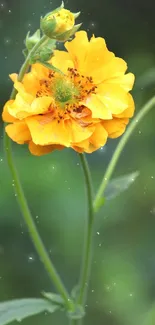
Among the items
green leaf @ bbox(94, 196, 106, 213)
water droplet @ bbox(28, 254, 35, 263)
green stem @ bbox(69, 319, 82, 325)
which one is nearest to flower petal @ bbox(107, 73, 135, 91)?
green leaf @ bbox(94, 196, 106, 213)

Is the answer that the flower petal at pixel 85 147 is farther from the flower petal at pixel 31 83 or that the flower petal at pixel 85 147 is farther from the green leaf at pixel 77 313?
the green leaf at pixel 77 313

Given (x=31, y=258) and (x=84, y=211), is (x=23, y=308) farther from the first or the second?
(x=84, y=211)

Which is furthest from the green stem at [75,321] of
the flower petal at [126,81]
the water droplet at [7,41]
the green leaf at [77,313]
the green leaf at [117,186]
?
the water droplet at [7,41]

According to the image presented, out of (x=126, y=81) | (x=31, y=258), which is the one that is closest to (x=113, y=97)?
(x=126, y=81)

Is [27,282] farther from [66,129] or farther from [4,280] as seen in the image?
[66,129]

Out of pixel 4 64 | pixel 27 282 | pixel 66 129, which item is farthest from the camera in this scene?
pixel 4 64

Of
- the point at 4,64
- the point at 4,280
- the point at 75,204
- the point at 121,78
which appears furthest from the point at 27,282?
the point at 121,78
